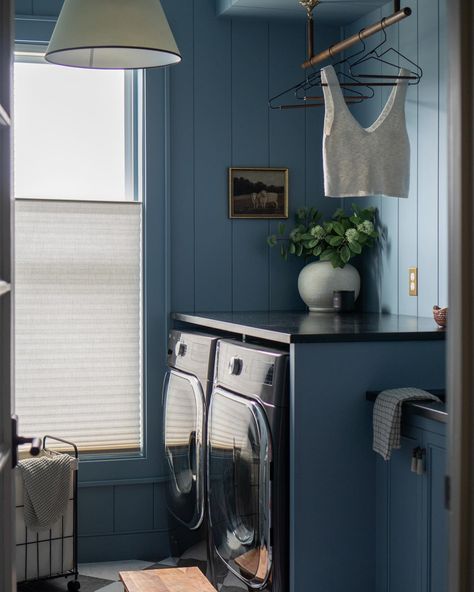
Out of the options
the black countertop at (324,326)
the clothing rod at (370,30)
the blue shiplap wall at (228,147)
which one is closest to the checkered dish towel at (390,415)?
the black countertop at (324,326)

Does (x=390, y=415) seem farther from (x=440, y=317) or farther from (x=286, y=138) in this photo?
(x=286, y=138)

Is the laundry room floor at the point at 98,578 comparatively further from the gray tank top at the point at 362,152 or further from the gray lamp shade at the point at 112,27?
the gray lamp shade at the point at 112,27

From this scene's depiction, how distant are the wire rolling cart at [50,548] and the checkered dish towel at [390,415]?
1.38m

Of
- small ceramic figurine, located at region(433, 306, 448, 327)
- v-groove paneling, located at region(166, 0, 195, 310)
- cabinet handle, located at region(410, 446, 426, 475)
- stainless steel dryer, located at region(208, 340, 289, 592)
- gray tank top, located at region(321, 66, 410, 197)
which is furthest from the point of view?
v-groove paneling, located at region(166, 0, 195, 310)

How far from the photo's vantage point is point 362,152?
10.3ft

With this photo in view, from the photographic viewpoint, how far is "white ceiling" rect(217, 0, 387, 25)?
366 centimetres

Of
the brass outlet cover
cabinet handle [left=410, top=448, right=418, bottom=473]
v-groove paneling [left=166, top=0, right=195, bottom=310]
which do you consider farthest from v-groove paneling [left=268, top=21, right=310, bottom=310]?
cabinet handle [left=410, top=448, right=418, bottom=473]

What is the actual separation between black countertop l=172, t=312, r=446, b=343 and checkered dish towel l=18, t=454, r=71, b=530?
29.9 inches

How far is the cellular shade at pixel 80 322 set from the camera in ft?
12.3

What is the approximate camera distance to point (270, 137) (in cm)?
399

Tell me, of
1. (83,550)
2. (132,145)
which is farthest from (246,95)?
(83,550)

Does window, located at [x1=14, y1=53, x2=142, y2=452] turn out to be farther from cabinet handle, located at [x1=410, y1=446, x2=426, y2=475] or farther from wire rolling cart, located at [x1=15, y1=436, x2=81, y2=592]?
cabinet handle, located at [x1=410, y1=446, x2=426, y2=475]

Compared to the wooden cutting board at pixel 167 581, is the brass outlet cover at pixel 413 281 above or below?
above

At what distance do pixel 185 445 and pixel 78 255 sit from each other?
962 millimetres
